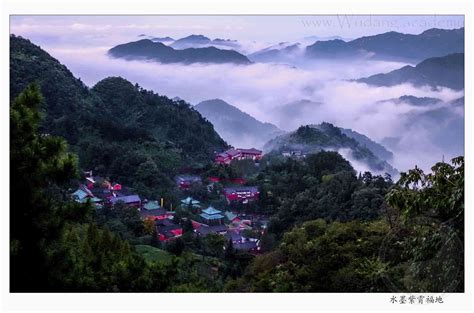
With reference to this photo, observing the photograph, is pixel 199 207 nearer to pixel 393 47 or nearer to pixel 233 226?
pixel 233 226

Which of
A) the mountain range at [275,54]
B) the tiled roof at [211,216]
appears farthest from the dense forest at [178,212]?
the mountain range at [275,54]

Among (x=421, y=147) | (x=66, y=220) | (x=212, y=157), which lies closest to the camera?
(x=66, y=220)

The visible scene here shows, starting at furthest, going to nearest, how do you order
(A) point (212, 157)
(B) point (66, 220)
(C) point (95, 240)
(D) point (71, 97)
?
1. (D) point (71, 97)
2. (A) point (212, 157)
3. (C) point (95, 240)
4. (B) point (66, 220)

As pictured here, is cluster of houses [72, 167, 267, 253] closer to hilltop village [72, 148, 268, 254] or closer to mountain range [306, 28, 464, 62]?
hilltop village [72, 148, 268, 254]

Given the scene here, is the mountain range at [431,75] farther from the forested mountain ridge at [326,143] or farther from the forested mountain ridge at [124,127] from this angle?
the forested mountain ridge at [124,127]
